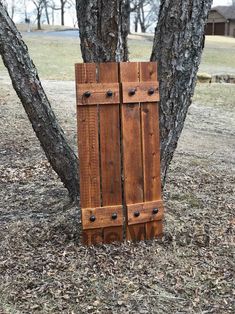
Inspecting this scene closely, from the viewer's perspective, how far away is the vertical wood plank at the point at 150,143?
2.86m

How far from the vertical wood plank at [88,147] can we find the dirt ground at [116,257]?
0.38 metres

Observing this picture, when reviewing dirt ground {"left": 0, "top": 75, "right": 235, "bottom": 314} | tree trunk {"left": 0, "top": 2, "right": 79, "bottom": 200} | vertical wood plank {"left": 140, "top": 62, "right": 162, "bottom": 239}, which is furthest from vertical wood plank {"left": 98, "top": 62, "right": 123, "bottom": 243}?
tree trunk {"left": 0, "top": 2, "right": 79, "bottom": 200}

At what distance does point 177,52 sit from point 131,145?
693 millimetres

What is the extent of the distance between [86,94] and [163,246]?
1.17 meters

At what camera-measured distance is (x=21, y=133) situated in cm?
668

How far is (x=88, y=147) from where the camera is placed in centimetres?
287

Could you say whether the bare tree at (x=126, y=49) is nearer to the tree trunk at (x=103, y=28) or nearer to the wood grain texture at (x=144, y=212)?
the tree trunk at (x=103, y=28)

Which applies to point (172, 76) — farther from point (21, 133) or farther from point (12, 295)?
point (21, 133)

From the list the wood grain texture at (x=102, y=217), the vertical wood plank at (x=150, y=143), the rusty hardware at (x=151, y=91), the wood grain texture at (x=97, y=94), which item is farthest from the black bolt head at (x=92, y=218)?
the rusty hardware at (x=151, y=91)

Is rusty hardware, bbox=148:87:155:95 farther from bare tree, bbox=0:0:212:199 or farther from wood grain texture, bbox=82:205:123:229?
wood grain texture, bbox=82:205:123:229

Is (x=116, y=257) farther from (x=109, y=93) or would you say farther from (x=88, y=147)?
(x=109, y=93)

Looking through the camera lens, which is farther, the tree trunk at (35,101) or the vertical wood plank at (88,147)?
the tree trunk at (35,101)

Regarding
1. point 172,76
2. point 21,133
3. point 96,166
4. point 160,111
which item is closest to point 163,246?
point 96,166

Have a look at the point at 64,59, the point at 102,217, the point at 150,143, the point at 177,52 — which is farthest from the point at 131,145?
the point at 64,59
